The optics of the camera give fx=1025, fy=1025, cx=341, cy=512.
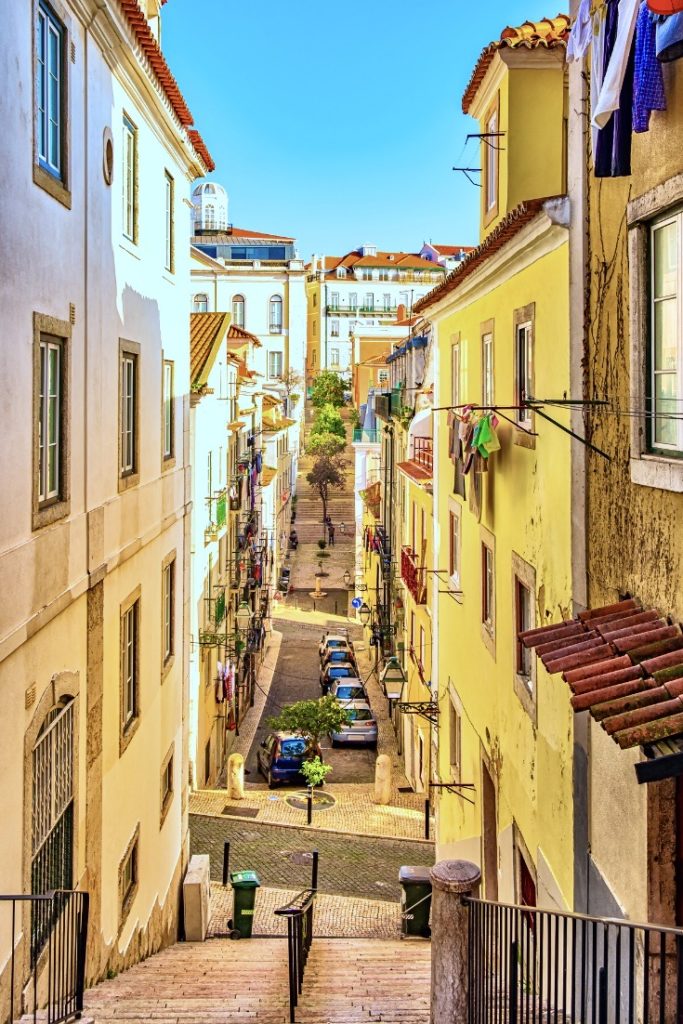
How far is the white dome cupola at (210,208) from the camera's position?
8044 cm

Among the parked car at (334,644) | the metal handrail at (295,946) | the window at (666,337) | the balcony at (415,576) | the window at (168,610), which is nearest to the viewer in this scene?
the window at (666,337)

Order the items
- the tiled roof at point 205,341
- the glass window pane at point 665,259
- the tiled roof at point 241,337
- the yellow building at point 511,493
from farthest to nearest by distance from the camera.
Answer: the tiled roof at point 241,337 → the tiled roof at point 205,341 → the yellow building at point 511,493 → the glass window pane at point 665,259

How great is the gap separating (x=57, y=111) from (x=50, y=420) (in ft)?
9.29

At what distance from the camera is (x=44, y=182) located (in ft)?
28.3

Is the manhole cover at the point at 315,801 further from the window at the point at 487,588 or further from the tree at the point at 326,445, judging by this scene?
the tree at the point at 326,445

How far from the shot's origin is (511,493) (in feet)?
40.4

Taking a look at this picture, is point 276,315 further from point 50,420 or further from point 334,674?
point 50,420

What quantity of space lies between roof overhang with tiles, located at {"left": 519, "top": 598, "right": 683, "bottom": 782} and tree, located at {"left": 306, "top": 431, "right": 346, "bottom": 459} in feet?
198

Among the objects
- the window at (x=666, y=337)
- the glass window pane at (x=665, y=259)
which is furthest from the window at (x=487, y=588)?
the glass window pane at (x=665, y=259)

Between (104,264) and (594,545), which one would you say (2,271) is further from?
(594,545)

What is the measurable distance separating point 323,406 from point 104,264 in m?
70.3

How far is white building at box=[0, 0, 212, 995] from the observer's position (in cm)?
802

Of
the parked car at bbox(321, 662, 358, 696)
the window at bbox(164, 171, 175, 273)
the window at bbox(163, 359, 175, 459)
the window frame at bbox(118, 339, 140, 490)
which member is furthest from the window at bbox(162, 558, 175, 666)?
the parked car at bbox(321, 662, 358, 696)

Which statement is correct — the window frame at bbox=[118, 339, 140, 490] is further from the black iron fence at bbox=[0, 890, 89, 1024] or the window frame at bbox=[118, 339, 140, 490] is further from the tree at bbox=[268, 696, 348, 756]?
the tree at bbox=[268, 696, 348, 756]
